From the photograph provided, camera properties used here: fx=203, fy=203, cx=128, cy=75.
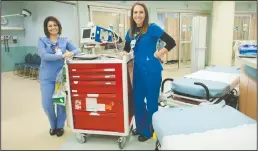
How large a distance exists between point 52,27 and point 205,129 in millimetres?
1889

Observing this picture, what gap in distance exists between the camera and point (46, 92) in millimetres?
2260

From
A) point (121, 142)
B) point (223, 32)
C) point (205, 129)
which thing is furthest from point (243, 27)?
point (205, 129)

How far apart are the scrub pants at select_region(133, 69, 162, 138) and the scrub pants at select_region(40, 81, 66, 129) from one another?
0.88 meters

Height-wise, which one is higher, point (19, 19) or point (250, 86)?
point (19, 19)

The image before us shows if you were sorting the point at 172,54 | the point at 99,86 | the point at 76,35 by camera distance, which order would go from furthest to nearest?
the point at 172,54 < the point at 76,35 < the point at 99,86

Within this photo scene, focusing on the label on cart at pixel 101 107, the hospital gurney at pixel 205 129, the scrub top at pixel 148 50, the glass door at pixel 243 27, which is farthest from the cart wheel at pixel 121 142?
the glass door at pixel 243 27

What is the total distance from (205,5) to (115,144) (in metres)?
6.66

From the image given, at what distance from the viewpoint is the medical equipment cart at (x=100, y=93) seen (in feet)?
6.39

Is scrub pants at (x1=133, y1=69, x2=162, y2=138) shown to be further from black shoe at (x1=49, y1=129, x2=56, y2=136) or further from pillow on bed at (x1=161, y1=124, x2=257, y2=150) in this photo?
pillow on bed at (x1=161, y1=124, x2=257, y2=150)

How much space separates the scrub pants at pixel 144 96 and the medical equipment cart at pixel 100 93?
0.37 ft

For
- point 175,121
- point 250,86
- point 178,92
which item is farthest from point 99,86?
point 250,86

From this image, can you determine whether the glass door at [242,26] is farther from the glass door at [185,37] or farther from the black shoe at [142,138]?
the black shoe at [142,138]

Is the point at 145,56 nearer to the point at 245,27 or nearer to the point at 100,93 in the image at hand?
the point at 100,93

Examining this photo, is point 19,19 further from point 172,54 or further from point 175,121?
point 175,121
